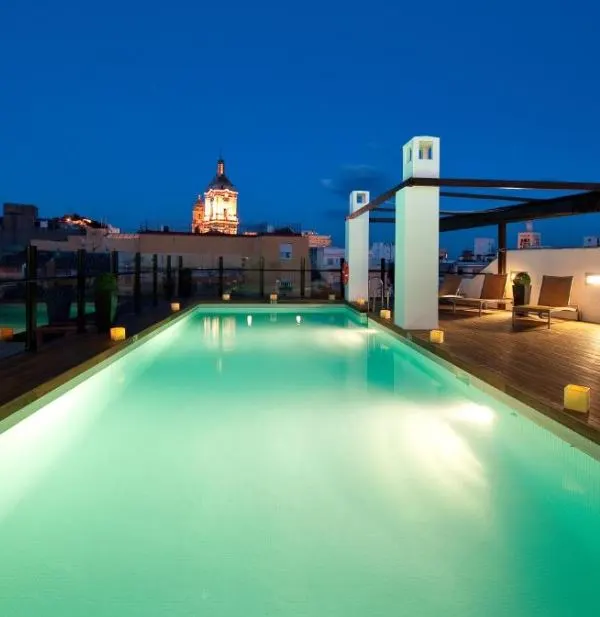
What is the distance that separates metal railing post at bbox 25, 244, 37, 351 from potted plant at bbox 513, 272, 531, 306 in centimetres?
724

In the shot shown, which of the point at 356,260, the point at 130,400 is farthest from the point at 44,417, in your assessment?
the point at 356,260

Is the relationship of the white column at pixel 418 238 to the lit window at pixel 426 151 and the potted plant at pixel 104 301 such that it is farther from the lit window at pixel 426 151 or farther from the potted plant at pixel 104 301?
the potted plant at pixel 104 301

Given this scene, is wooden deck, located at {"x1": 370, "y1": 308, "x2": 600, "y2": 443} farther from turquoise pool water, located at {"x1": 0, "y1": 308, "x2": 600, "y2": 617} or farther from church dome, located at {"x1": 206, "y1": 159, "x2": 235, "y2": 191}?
church dome, located at {"x1": 206, "y1": 159, "x2": 235, "y2": 191}

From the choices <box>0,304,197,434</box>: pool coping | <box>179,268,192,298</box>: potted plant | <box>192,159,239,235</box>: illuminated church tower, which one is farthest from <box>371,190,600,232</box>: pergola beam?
<box>192,159,239,235</box>: illuminated church tower

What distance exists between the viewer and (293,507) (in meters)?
2.90

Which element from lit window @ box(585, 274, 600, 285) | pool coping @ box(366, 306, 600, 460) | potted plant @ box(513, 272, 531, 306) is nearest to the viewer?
pool coping @ box(366, 306, 600, 460)

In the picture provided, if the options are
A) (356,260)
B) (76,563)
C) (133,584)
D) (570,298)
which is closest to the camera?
(133,584)

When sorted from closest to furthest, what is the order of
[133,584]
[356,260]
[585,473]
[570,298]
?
[133,584] < [585,473] < [570,298] < [356,260]

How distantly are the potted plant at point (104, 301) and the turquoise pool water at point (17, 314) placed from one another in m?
7.37

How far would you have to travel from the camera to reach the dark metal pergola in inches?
274

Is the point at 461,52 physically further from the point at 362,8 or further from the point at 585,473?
the point at 585,473

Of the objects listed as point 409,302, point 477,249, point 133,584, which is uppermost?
point 477,249

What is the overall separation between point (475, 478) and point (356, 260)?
30.2ft

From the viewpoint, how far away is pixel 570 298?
916 cm
